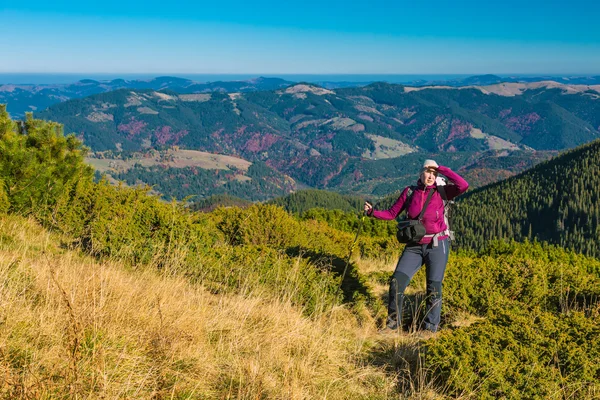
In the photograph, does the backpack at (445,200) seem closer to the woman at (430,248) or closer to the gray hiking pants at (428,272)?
the woman at (430,248)

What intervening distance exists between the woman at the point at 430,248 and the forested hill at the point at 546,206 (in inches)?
4944

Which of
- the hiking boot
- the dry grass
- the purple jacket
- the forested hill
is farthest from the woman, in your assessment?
the forested hill

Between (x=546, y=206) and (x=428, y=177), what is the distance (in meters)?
170

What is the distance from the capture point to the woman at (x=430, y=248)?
6.59 m

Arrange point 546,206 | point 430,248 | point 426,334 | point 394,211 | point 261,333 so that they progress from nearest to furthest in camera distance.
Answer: point 261,333 < point 426,334 < point 430,248 < point 394,211 < point 546,206

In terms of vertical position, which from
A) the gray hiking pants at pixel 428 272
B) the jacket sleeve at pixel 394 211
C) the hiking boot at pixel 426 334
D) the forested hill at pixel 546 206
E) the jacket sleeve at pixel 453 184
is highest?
the jacket sleeve at pixel 453 184

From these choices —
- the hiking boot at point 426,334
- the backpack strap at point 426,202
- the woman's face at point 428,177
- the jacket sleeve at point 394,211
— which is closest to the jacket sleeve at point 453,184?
the woman's face at point 428,177

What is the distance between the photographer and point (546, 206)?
15338cm

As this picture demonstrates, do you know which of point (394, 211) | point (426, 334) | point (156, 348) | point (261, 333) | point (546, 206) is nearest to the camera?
point (156, 348)

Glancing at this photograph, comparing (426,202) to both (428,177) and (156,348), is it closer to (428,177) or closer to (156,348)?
(428,177)

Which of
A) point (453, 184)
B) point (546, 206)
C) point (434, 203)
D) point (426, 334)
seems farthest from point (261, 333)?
point (546, 206)

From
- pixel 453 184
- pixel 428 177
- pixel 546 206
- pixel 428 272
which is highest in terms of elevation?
pixel 428 177

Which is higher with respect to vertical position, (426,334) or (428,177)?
(428,177)

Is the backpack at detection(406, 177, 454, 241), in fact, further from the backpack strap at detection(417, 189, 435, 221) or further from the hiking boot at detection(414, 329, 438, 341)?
the hiking boot at detection(414, 329, 438, 341)
